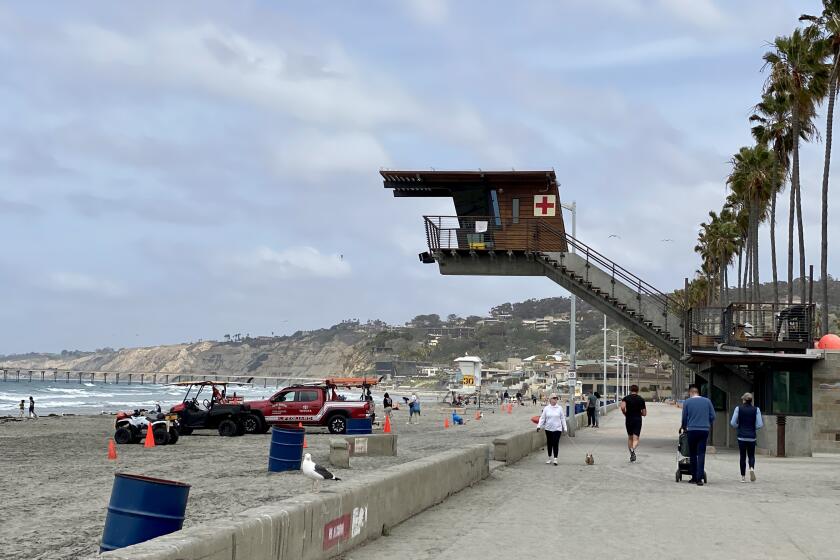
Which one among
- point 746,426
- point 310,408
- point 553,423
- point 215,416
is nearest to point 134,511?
point 746,426

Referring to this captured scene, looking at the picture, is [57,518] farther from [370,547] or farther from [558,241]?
[558,241]

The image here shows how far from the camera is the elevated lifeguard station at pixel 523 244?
33.9m

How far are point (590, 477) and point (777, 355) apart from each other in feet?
33.6

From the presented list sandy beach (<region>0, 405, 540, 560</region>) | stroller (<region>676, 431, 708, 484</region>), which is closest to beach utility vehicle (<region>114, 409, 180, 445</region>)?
sandy beach (<region>0, 405, 540, 560</region>)

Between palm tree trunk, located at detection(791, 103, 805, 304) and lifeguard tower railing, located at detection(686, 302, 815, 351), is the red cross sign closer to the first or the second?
lifeguard tower railing, located at detection(686, 302, 815, 351)

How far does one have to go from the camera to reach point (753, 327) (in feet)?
104

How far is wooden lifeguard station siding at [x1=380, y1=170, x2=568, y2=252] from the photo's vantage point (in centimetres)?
3691

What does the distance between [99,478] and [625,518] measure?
11441 mm

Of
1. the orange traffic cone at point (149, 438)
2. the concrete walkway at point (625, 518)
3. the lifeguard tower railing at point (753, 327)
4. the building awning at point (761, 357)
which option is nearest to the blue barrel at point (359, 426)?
the orange traffic cone at point (149, 438)

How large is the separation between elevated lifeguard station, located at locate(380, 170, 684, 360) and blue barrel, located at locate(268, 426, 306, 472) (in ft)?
55.4

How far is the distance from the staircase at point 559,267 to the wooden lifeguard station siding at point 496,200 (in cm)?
5

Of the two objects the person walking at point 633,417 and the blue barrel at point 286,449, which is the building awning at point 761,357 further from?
the blue barrel at point 286,449

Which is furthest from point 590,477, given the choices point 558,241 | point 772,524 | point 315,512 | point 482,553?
point 558,241

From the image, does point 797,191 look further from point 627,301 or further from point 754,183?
point 627,301
